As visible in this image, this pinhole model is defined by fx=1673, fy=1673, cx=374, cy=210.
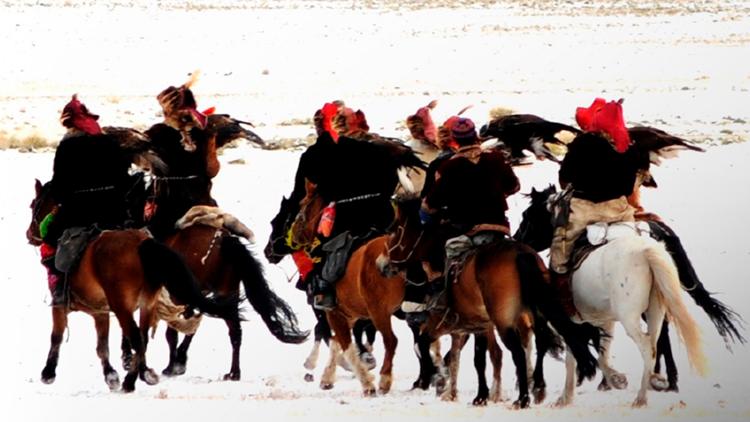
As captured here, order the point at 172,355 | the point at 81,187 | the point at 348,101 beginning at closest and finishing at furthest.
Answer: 1. the point at 81,187
2. the point at 172,355
3. the point at 348,101

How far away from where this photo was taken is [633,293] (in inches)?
440

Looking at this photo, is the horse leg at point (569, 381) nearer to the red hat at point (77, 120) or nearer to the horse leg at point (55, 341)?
the horse leg at point (55, 341)

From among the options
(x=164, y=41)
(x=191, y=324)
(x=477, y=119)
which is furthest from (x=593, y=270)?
(x=164, y=41)

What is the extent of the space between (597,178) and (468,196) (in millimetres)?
934

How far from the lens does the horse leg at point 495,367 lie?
481 inches

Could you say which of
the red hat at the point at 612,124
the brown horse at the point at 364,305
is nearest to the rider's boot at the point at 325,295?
the brown horse at the point at 364,305

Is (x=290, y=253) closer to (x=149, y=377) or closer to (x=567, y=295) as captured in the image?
(x=149, y=377)

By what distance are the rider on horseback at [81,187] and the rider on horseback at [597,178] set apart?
11.5 ft

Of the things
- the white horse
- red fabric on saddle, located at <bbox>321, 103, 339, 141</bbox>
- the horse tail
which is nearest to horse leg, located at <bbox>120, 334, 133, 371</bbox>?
red fabric on saddle, located at <bbox>321, 103, 339, 141</bbox>

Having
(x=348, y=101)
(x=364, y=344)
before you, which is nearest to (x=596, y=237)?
(x=364, y=344)

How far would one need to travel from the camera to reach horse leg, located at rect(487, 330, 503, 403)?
12.2m

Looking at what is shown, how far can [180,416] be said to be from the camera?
1161 cm

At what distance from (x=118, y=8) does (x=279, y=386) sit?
49.8 m

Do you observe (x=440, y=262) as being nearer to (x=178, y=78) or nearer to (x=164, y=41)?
(x=178, y=78)
